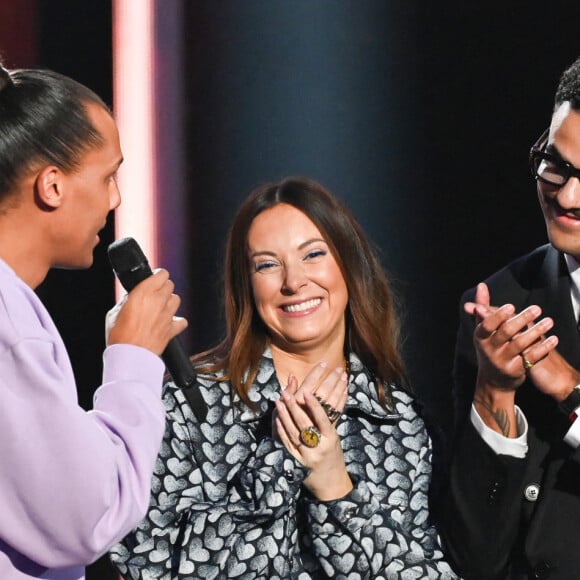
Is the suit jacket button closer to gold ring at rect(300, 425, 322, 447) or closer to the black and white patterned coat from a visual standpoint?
the black and white patterned coat

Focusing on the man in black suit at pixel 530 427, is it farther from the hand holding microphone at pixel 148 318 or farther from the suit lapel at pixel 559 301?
the hand holding microphone at pixel 148 318

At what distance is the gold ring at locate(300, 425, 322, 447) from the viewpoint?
1785 millimetres

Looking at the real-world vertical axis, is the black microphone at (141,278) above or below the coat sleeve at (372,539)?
above

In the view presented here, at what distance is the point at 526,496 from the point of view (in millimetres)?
1778

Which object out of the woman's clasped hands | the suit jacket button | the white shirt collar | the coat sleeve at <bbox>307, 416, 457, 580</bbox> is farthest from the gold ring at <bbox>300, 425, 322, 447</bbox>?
the white shirt collar

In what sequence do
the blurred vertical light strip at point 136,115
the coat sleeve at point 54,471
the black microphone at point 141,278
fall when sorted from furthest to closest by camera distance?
the blurred vertical light strip at point 136,115, the black microphone at point 141,278, the coat sleeve at point 54,471

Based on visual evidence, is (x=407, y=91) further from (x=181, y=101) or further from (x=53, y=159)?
(x=53, y=159)

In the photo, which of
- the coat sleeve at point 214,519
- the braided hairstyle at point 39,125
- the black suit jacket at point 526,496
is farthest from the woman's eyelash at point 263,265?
the braided hairstyle at point 39,125

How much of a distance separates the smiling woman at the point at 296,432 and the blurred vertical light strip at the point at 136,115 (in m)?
0.70

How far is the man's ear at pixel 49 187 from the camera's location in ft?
4.33

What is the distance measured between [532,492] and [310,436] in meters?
0.39

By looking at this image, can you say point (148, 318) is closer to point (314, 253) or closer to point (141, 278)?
point (141, 278)

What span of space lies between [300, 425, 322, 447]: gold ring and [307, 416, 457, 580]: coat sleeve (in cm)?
10

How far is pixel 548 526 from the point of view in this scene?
68.6 inches
